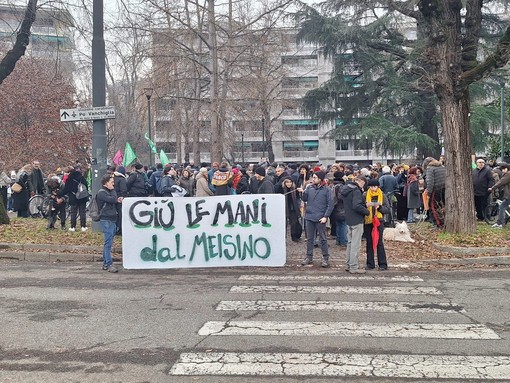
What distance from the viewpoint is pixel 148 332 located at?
256 inches

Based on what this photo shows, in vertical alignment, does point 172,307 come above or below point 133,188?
below

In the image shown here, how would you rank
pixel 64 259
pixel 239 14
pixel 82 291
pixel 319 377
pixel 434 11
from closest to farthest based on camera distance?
1. pixel 319 377
2. pixel 82 291
3. pixel 64 259
4. pixel 434 11
5. pixel 239 14

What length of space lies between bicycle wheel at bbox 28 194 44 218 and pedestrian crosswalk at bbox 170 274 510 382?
10451mm

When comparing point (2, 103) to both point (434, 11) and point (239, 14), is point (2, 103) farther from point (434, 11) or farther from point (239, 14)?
point (434, 11)

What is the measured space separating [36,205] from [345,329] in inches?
554

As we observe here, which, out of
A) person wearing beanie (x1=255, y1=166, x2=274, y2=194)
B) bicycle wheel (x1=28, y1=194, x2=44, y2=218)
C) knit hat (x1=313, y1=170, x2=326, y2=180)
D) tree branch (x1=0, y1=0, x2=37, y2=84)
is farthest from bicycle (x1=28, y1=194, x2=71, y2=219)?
knit hat (x1=313, y1=170, x2=326, y2=180)

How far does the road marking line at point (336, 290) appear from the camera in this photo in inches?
340

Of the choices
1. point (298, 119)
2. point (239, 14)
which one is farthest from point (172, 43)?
point (298, 119)

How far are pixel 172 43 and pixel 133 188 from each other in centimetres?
1194

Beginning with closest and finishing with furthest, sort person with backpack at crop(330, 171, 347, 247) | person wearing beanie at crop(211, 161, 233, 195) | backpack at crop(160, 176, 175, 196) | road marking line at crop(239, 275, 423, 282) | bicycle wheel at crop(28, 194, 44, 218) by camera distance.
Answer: road marking line at crop(239, 275, 423, 282) → person with backpack at crop(330, 171, 347, 247) → backpack at crop(160, 176, 175, 196) → person wearing beanie at crop(211, 161, 233, 195) → bicycle wheel at crop(28, 194, 44, 218)

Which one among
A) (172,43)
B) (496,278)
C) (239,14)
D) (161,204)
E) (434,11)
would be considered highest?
(239,14)

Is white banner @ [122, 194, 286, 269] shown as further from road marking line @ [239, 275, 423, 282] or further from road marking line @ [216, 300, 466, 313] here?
road marking line @ [216, 300, 466, 313]

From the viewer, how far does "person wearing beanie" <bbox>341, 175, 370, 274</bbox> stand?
1008 cm

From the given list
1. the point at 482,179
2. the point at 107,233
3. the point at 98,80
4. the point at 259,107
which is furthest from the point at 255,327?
the point at 259,107
